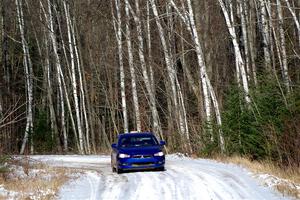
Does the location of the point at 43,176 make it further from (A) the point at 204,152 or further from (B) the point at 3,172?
(A) the point at 204,152

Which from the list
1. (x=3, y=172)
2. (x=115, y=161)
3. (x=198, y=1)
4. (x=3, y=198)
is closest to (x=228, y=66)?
(x=198, y=1)

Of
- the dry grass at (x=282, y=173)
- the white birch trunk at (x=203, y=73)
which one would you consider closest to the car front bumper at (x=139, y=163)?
the dry grass at (x=282, y=173)

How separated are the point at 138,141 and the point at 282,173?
5.88 metres

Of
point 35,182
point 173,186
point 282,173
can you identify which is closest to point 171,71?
point 282,173

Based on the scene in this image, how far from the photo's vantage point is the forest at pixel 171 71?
1995 cm

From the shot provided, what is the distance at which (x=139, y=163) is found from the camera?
17.7 metres

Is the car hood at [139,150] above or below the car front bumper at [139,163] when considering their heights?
above

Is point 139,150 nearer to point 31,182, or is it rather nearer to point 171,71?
point 31,182

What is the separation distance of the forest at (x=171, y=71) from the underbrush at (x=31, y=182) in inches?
42.7

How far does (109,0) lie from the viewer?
114 feet

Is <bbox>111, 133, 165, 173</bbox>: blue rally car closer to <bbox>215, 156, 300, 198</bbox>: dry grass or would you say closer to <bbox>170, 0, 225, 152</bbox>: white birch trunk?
<bbox>215, 156, 300, 198</bbox>: dry grass

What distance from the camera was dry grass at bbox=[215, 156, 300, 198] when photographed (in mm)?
12020

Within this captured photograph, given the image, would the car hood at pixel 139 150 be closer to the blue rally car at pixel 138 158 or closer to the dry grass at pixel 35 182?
the blue rally car at pixel 138 158

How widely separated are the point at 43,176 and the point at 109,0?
1987cm
